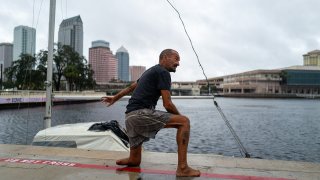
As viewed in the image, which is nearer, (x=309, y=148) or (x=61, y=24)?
(x=61, y=24)

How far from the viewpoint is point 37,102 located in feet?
205

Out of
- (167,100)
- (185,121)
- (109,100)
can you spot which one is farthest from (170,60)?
(109,100)

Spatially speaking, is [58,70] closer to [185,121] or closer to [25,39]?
[25,39]

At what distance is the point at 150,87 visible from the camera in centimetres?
596

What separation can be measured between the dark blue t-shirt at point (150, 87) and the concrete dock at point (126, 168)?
106cm

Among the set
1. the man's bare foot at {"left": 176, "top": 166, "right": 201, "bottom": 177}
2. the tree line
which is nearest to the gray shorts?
the man's bare foot at {"left": 176, "top": 166, "right": 201, "bottom": 177}

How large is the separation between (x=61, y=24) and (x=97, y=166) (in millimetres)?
13315

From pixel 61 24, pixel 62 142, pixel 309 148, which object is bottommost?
pixel 309 148

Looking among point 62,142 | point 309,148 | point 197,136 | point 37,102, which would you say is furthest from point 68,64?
point 62,142

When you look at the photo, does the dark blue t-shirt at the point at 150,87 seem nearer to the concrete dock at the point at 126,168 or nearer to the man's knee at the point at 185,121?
the man's knee at the point at 185,121

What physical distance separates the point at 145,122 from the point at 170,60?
105cm

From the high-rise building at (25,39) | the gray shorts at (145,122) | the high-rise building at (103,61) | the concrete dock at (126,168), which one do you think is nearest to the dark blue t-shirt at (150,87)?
the gray shorts at (145,122)

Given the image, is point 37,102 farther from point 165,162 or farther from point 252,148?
point 165,162

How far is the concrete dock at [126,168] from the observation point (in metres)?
5.84
